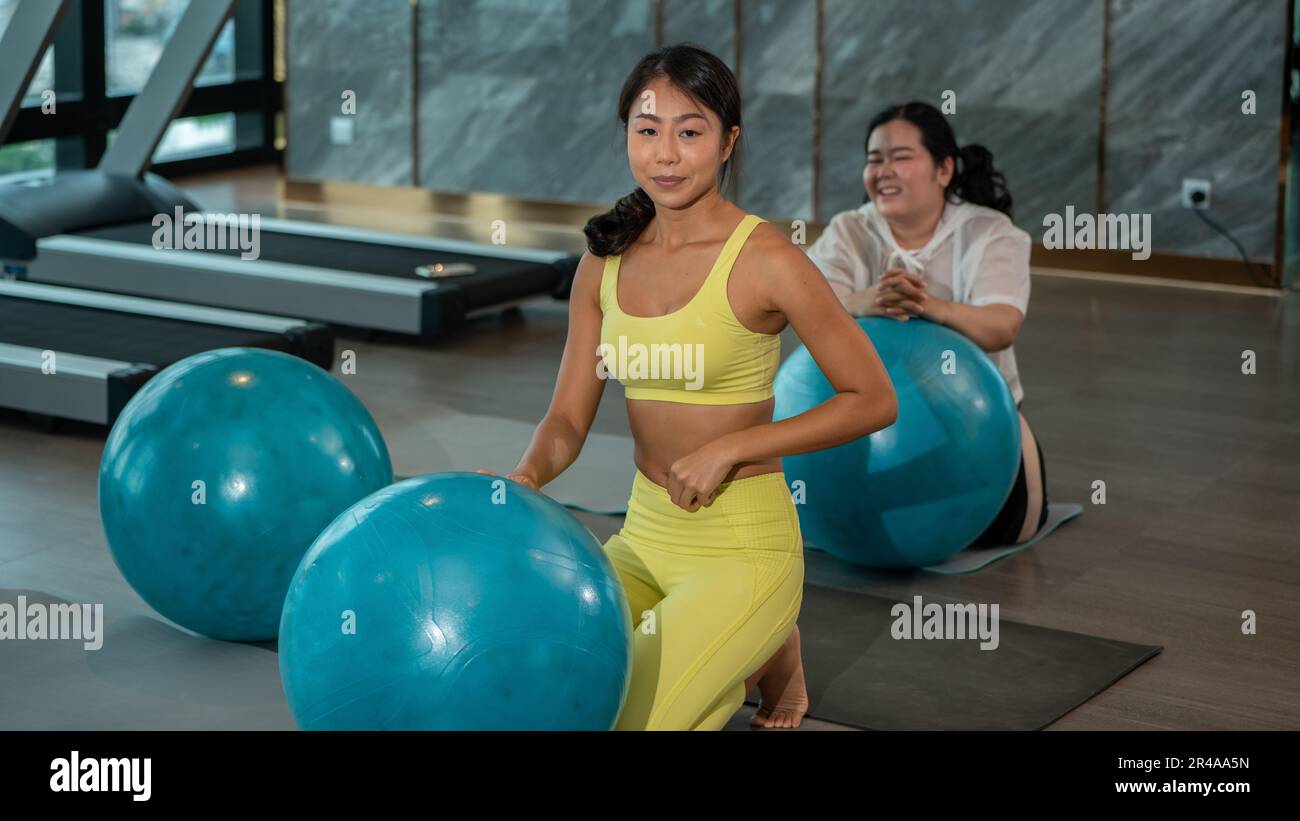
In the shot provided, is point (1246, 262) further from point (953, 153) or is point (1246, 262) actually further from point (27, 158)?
point (27, 158)

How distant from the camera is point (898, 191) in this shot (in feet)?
12.5

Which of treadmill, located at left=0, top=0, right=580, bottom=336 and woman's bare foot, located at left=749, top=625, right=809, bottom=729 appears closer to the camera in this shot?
woman's bare foot, located at left=749, top=625, right=809, bottom=729

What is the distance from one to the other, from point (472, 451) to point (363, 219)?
A: 4484 mm

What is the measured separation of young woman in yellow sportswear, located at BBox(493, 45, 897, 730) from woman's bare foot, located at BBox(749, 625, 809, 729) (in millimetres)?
153

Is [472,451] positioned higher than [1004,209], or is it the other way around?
[1004,209]

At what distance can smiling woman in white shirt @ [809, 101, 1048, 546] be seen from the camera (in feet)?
12.3

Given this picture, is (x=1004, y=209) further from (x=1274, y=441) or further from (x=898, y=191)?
(x=1274, y=441)

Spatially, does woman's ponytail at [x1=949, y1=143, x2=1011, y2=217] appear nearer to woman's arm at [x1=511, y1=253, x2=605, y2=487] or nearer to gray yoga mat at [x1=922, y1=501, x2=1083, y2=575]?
gray yoga mat at [x1=922, y1=501, x2=1083, y2=575]

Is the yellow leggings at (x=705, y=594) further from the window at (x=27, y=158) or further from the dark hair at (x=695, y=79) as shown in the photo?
the window at (x=27, y=158)

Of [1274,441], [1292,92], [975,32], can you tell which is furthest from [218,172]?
[1274,441]

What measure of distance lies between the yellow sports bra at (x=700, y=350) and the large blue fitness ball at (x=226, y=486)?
2.65ft

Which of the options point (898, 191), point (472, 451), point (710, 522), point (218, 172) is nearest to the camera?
point (710, 522)

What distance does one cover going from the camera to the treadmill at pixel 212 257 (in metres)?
6.24

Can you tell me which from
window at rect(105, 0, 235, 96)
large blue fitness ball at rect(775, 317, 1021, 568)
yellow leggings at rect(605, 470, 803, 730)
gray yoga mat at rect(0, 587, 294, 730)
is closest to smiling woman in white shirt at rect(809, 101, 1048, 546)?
large blue fitness ball at rect(775, 317, 1021, 568)
